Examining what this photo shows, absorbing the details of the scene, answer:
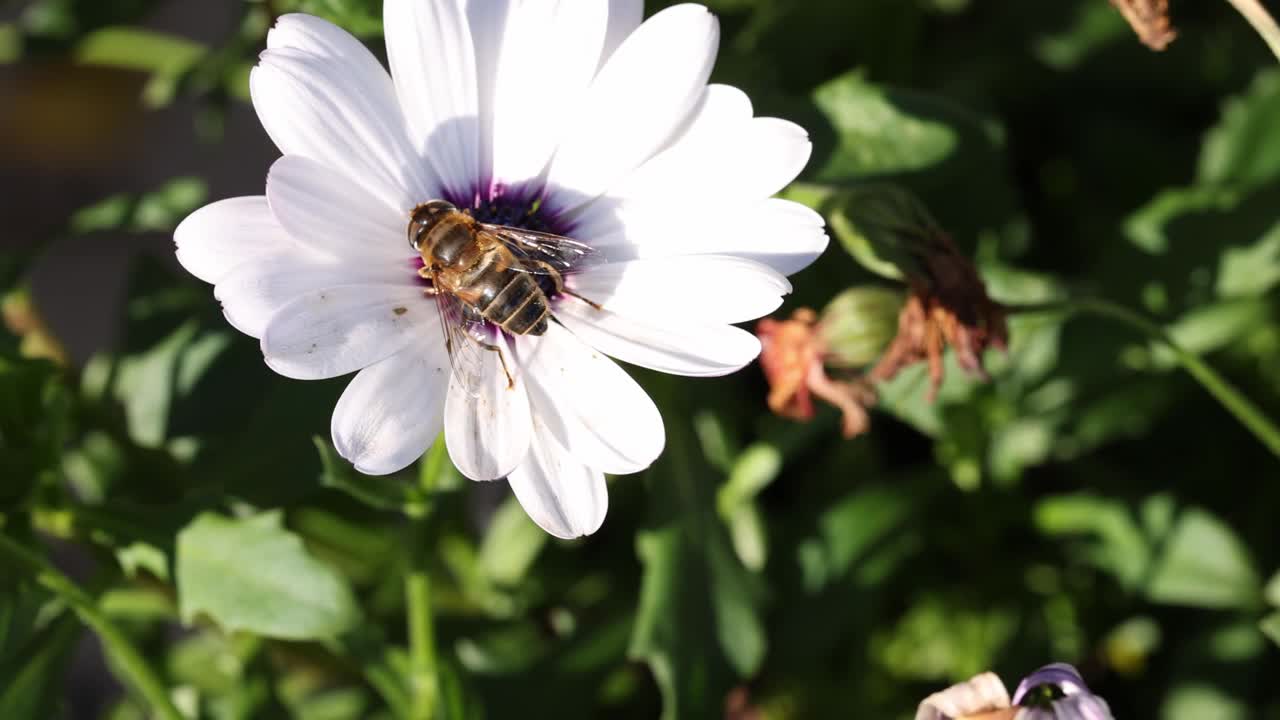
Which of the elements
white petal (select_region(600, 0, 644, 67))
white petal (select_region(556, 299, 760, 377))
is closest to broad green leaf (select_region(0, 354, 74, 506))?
white petal (select_region(556, 299, 760, 377))

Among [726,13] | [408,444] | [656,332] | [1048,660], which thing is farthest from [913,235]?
[1048,660]

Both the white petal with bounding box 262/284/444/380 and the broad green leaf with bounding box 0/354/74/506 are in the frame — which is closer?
the white petal with bounding box 262/284/444/380

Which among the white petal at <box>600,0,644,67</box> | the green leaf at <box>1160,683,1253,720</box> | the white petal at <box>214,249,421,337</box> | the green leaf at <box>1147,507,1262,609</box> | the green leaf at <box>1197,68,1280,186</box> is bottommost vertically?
the green leaf at <box>1160,683,1253,720</box>

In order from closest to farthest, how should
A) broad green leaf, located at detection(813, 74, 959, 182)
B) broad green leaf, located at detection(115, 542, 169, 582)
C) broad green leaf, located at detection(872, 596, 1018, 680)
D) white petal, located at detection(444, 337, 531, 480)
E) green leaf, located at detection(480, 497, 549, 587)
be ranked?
white petal, located at detection(444, 337, 531, 480), broad green leaf, located at detection(115, 542, 169, 582), broad green leaf, located at detection(813, 74, 959, 182), green leaf, located at detection(480, 497, 549, 587), broad green leaf, located at detection(872, 596, 1018, 680)

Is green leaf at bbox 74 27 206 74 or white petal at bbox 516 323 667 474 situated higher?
green leaf at bbox 74 27 206 74

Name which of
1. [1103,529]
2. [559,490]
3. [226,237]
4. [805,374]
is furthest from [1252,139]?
[226,237]

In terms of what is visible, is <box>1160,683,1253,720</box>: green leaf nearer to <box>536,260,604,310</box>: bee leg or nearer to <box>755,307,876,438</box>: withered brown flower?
<box>755,307,876,438</box>: withered brown flower

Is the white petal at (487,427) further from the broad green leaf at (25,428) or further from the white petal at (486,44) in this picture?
the broad green leaf at (25,428)

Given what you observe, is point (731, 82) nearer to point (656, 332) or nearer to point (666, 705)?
point (656, 332)
